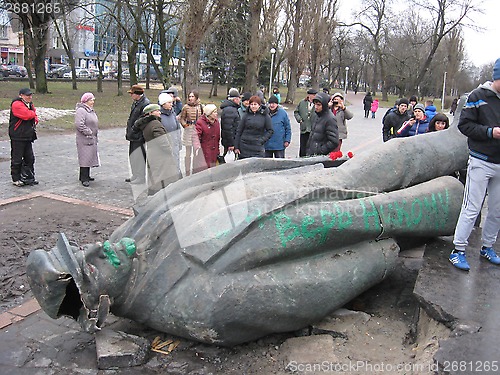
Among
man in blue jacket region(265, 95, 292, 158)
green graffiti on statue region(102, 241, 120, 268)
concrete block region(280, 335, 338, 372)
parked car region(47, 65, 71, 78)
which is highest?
parked car region(47, 65, 71, 78)

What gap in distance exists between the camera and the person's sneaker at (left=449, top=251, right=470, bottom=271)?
3939 millimetres

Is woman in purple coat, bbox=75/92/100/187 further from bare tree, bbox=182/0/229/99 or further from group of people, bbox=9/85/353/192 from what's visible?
bare tree, bbox=182/0/229/99

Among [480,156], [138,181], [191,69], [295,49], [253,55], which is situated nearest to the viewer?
[480,156]

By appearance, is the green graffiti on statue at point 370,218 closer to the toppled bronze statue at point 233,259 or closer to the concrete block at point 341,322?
the toppled bronze statue at point 233,259

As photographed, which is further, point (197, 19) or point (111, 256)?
point (197, 19)

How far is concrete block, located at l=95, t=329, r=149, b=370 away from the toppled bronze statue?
15 cm

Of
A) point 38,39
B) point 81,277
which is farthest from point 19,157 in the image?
point 38,39

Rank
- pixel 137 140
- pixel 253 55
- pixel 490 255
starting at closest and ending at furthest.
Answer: pixel 490 255 → pixel 137 140 → pixel 253 55

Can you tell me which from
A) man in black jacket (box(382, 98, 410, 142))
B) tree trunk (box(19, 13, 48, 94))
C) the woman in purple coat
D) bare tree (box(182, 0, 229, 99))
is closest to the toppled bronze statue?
man in black jacket (box(382, 98, 410, 142))

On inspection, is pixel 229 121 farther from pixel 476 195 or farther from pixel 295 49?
pixel 295 49

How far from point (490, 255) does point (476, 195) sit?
557mm

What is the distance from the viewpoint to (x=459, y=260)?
4000 millimetres

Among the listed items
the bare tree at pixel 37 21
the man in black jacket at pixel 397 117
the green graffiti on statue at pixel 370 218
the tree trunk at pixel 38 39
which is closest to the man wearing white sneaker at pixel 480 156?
the green graffiti on statue at pixel 370 218

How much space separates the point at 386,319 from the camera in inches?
155
